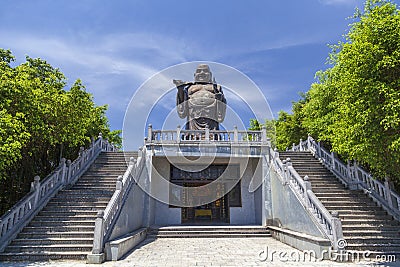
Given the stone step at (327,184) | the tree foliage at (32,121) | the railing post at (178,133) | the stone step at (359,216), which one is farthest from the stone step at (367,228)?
the tree foliage at (32,121)

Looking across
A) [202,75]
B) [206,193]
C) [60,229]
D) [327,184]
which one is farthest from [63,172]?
[327,184]

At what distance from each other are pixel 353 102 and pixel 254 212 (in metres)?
8.19

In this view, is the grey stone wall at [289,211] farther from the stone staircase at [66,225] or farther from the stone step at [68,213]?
the stone step at [68,213]

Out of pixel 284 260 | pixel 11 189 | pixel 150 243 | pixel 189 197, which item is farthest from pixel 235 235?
pixel 11 189

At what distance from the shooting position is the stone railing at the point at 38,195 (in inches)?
300

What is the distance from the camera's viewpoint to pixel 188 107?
52.0 ft

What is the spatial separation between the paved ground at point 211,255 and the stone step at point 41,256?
7.6 inches

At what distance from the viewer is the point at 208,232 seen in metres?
10.9

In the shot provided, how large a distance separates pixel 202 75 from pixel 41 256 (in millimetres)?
12302

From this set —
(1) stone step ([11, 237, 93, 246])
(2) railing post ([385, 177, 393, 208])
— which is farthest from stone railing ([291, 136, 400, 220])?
(1) stone step ([11, 237, 93, 246])

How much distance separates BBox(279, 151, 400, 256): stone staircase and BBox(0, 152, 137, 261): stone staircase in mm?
6911

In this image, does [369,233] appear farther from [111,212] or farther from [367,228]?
[111,212]

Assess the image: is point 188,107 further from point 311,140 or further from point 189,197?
point 311,140

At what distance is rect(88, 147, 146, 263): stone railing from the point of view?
22.0 ft
